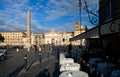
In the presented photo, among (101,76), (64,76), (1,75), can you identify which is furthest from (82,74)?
(1,75)

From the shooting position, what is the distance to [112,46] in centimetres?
2245

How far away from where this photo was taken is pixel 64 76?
723cm

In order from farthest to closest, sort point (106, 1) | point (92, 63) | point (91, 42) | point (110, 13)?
point (91, 42) < point (106, 1) < point (110, 13) < point (92, 63)

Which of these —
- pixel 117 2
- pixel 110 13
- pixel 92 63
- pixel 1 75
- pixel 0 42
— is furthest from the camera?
pixel 0 42

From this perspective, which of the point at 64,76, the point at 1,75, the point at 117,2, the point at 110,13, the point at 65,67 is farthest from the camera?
the point at 110,13

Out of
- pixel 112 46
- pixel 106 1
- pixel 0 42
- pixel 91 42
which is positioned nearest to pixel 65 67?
pixel 112 46

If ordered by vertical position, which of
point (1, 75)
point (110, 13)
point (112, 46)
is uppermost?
point (110, 13)

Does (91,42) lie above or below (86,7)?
below

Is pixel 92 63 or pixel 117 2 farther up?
pixel 117 2

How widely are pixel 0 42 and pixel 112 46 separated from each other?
14262 centimetres

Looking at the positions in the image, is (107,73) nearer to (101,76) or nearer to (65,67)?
(101,76)

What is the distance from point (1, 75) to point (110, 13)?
979cm

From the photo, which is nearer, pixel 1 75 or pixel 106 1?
pixel 1 75

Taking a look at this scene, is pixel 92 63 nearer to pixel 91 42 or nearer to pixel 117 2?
pixel 117 2
